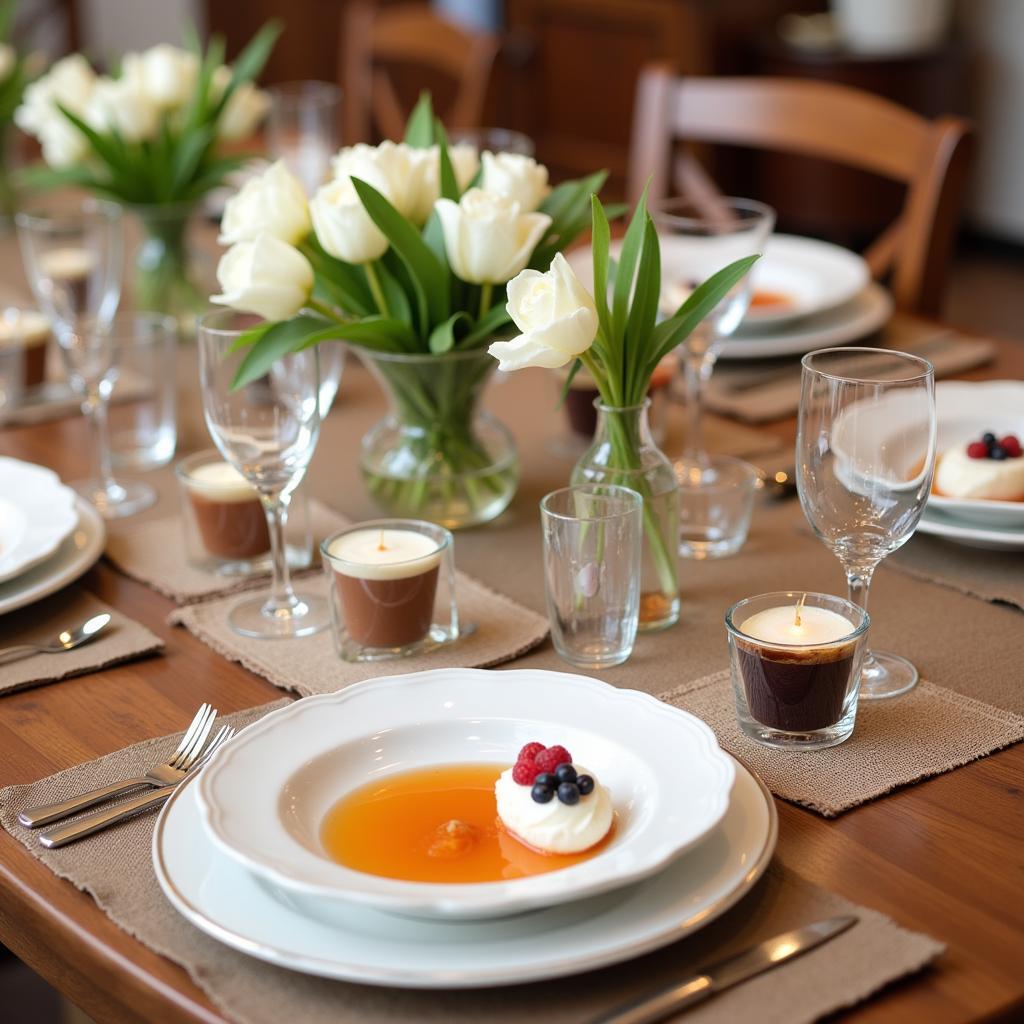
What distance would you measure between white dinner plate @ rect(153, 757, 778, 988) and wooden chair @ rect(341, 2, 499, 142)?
7.21 ft

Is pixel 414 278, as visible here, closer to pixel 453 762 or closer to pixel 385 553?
pixel 385 553

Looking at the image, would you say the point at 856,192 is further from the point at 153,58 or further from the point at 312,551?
the point at 312,551

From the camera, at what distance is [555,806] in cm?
84

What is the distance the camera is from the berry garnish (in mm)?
845

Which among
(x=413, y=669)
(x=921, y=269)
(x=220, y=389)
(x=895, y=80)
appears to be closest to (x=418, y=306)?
(x=220, y=389)

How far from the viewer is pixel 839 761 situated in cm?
98

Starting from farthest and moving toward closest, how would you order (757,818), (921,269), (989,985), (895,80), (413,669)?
(895,80), (921,269), (413,669), (757,818), (989,985)

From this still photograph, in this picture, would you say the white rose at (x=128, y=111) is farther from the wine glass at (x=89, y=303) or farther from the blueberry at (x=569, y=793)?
the blueberry at (x=569, y=793)

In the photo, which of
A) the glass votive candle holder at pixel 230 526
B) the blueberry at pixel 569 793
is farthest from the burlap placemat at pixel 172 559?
the blueberry at pixel 569 793

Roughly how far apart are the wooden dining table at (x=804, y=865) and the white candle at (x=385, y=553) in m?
0.12

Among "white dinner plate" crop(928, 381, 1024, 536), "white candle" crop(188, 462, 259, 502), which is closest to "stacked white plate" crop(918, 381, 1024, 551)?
"white dinner plate" crop(928, 381, 1024, 536)

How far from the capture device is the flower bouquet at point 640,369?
1.14m

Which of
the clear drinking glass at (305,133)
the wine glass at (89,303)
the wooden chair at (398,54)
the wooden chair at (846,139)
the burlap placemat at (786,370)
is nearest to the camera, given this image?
the wine glass at (89,303)

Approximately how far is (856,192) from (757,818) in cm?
467
